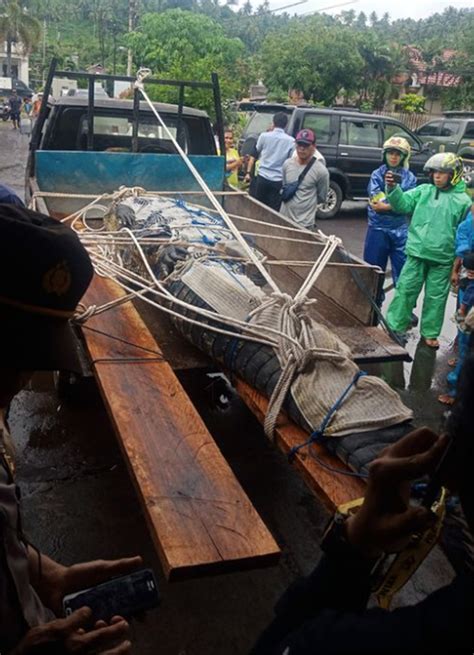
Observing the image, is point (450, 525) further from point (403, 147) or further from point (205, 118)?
point (205, 118)

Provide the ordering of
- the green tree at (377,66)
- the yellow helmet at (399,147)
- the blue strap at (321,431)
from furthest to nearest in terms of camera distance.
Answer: the green tree at (377,66), the yellow helmet at (399,147), the blue strap at (321,431)

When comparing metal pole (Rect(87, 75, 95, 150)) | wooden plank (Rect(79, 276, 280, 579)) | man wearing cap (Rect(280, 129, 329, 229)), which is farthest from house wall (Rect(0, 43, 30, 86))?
wooden plank (Rect(79, 276, 280, 579))

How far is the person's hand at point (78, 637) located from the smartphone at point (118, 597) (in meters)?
0.08

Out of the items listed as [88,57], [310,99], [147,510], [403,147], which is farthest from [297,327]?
[88,57]

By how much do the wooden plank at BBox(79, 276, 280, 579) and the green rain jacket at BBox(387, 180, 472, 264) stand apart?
10.7ft

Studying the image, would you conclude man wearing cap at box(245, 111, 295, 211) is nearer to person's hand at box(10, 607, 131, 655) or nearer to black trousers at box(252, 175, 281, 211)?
black trousers at box(252, 175, 281, 211)

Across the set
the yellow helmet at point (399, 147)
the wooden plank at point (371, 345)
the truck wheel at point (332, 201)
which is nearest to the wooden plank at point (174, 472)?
the wooden plank at point (371, 345)

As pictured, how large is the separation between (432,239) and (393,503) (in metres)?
4.38

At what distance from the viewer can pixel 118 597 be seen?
1.66 metres

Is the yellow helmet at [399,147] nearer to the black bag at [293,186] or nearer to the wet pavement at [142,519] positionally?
the black bag at [293,186]

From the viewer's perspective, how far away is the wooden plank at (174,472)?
175cm

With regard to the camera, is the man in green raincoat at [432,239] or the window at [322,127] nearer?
the man in green raincoat at [432,239]

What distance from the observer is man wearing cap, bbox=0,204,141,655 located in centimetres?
122

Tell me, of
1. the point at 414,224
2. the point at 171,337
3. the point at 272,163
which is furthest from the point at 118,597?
the point at 272,163
